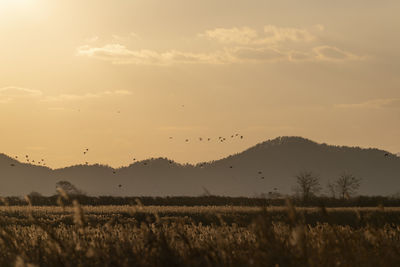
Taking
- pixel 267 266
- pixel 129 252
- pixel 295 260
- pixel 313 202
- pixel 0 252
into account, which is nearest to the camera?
pixel 295 260

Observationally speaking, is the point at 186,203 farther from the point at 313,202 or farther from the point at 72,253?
the point at 72,253

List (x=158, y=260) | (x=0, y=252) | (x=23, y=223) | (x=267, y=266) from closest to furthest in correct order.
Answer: (x=267, y=266) < (x=158, y=260) < (x=0, y=252) < (x=23, y=223)

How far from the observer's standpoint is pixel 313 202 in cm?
6738

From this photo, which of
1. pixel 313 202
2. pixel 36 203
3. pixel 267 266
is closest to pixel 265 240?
pixel 267 266

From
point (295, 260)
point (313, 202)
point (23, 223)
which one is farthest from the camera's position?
point (313, 202)

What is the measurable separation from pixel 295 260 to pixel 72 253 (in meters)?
3.68

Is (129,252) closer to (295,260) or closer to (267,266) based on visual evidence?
(267,266)

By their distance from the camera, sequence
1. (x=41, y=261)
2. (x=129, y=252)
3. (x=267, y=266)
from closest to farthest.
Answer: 1. (x=267, y=266)
2. (x=129, y=252)
3. (x=41, y=261)

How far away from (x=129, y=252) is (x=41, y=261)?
200cm

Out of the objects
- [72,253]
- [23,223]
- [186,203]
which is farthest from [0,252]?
[186,203]

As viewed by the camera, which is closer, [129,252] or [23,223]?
[129,252]

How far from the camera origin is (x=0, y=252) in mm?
12633

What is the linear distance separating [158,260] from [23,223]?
27.3 metres

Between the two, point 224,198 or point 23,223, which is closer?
point 23,223
